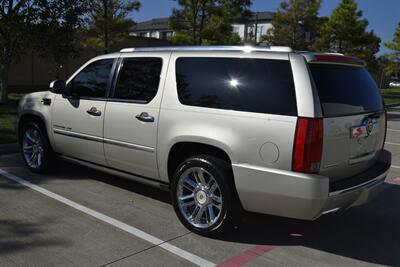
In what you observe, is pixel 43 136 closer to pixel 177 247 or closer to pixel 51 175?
pixel 51 175

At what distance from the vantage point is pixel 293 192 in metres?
3.67

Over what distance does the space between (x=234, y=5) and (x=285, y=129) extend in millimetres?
20170

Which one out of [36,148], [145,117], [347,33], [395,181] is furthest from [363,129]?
[347,33]

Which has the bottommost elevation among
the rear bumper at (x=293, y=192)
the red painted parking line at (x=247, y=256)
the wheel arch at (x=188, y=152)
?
the red painted parking line at (x=247, y=256)

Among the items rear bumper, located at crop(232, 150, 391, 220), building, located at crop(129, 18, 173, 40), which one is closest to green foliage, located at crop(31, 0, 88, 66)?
rear bumper, located at crop(232, 150, 391, 220)

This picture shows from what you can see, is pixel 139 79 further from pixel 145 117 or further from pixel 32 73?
pixel 32 73

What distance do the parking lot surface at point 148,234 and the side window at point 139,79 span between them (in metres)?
1.25

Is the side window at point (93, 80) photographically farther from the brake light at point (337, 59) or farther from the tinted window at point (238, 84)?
the brake light at point (337, 59)

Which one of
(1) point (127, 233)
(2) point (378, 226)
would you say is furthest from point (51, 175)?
(2) point (378, 226)

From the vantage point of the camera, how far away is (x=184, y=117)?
437 centimetres

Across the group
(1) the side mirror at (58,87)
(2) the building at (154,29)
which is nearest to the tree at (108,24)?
(1) the side mirror at (58,87)

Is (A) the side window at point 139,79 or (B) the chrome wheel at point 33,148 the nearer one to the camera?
(A) the side window at point 139,79

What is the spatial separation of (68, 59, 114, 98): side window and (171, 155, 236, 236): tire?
1566 mm

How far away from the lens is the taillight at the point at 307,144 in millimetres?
3584
